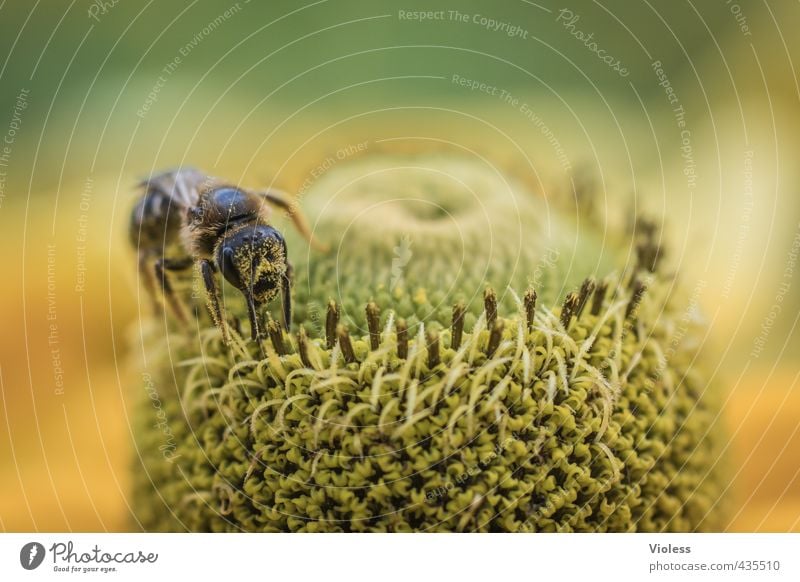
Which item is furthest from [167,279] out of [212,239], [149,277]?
[212,239]

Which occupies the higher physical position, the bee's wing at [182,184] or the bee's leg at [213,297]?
the bee's wing at [182,184]
